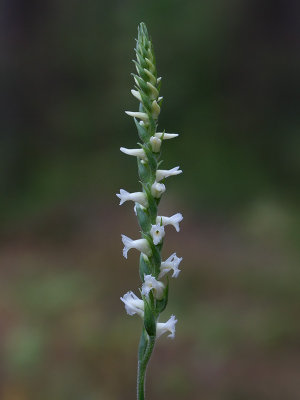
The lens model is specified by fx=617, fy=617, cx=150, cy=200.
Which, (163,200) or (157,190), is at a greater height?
(157,190)

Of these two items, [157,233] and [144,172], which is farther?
[144,172]

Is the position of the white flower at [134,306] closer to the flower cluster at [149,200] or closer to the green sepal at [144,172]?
the flower cluster at [149,200]

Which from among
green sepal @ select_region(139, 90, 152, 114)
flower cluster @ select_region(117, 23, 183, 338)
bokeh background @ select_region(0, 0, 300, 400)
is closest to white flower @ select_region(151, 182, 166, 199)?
flower cluster @ select_region(117, 23, 183, 338)

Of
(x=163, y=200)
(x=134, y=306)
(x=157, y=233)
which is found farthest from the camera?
(x=163, y=200)

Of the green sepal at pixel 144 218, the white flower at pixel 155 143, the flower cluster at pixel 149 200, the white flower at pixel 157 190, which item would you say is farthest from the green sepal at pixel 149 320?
the white flower at pixel 155 143

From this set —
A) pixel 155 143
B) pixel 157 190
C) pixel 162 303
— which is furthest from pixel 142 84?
pixel 162 303

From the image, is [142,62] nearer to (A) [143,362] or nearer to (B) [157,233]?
(B) [157,233]
